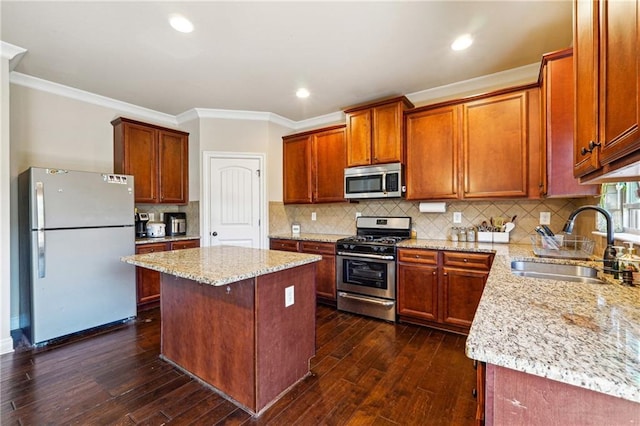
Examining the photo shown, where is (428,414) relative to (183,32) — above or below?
below

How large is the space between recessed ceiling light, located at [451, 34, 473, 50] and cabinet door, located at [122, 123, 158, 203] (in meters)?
3.67

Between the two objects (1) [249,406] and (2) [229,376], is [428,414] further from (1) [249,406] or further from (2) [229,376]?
(2) [229,376]

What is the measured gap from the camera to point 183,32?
2283 mm

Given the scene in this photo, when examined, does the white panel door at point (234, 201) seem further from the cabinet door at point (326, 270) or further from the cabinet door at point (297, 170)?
the cabinet door at point (326, 270)

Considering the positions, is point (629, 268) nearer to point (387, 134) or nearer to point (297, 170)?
point (387, 134)

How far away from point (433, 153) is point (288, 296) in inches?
88.9

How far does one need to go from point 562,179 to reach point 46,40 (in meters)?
4.28

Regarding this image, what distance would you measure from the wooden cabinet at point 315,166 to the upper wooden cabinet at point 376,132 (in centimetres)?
25

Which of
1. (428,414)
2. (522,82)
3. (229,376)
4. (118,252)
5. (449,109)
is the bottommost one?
(428,414)

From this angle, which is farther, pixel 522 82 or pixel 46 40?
pixel 522 82

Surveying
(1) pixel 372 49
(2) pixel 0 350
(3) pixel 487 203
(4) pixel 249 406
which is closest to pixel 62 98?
(2) pixel 0 350

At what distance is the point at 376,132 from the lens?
3.45 metres

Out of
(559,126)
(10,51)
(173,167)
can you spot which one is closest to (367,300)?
(559,126)

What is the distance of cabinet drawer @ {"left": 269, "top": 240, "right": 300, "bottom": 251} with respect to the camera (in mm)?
3922
